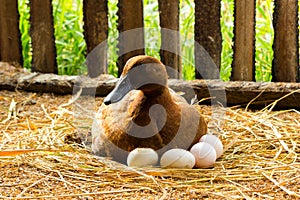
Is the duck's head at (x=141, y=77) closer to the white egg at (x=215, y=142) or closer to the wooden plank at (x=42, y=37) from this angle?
the white egg at (x=215, y=142)

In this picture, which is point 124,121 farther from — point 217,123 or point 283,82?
point 283,82

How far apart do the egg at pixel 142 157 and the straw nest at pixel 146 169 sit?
0.05m

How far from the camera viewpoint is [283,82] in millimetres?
3787

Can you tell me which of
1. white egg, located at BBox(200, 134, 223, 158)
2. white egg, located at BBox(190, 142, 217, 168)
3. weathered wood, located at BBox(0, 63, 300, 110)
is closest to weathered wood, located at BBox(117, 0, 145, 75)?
weathered wood, located at BBox(0, 63, 300, 110)

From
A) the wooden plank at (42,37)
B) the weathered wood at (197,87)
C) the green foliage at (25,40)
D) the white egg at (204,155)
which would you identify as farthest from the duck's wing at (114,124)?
the green foliage at (25,40)

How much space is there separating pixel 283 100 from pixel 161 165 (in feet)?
4.20

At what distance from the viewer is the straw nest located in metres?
2.29

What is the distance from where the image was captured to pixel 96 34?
13.3 feet

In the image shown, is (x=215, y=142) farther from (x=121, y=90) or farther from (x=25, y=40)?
(x=25, y=40)

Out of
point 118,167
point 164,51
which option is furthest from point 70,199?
point 164,51

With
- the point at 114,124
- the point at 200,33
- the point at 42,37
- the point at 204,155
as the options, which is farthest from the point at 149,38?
the point at 204,155

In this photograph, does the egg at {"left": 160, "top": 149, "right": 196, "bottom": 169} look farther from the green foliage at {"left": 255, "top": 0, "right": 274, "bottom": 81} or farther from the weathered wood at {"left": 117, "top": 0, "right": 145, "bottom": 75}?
the green foliage at {"left": 255, "top": 0, "right": 274, "bottom": 81}

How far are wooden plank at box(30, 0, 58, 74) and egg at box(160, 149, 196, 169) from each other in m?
1.89

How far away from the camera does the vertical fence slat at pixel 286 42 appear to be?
3.73 metres
